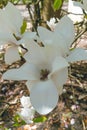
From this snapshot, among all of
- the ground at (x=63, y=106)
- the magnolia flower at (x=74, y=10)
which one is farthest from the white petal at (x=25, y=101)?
the ground at (x=63, y=106)

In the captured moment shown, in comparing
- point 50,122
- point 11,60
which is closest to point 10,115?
point 50,122

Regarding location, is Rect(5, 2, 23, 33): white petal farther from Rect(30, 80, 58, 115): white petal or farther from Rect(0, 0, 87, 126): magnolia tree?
Rect(30, 80, 58, 115): white petal

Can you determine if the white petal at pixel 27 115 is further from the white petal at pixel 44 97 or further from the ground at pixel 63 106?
the ground at pixel 63 106

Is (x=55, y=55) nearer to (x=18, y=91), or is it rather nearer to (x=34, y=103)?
(x=34, y=103)

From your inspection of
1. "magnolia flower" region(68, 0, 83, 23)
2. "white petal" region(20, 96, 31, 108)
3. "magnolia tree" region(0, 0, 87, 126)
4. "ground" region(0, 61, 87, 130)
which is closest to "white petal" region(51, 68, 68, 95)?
"magnolia tree" region(0, 0, 87, 126)

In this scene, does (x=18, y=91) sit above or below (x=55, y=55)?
below

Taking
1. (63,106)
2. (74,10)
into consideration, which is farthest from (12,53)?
(63,106)

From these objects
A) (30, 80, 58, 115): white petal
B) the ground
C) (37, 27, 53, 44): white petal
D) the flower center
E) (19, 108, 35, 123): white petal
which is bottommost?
the ground
